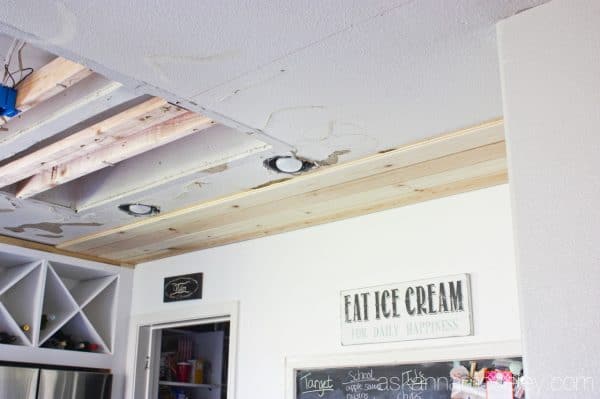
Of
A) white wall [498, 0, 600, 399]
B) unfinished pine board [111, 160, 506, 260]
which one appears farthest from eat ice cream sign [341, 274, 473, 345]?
white wall [498, 0, 600, 399]

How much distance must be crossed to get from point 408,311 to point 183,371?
7.09 ft

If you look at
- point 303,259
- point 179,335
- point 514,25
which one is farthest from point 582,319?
point 179,335

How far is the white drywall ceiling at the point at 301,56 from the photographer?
176 centimetres

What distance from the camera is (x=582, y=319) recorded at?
147 centimetres

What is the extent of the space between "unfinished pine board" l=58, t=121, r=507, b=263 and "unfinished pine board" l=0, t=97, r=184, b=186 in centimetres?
74

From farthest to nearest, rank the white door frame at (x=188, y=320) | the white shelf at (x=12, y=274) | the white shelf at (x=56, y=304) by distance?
the white shelf at (x=56, y=304), the white shelf at (x=12, y=274), the white door frame at (x=188, y=320)

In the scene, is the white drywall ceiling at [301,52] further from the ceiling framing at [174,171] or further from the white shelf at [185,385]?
the white shelf at [185,385]

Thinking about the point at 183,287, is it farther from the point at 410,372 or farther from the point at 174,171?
the point at 410,372

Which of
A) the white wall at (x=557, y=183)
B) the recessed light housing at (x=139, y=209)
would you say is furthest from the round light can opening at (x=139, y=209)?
the white wall at (x=557, y=183)

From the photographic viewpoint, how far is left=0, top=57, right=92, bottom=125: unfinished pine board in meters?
2.20

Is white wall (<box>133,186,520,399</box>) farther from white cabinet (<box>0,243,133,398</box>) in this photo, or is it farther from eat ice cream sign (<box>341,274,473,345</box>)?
white cabinet (<box>0,243,133,398</box>)

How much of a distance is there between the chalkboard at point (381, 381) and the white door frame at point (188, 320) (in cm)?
46

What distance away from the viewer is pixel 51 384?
3.92 m

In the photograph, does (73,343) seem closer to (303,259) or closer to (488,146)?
(303,259)
